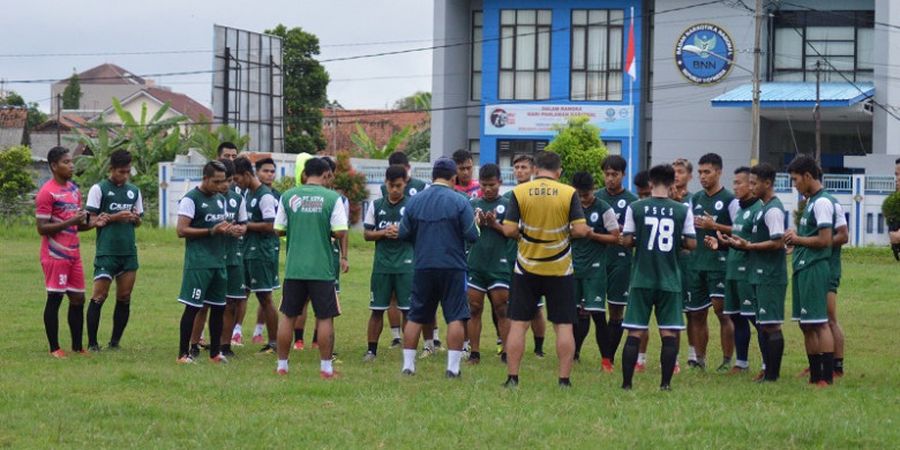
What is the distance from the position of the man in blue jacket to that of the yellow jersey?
0.90m

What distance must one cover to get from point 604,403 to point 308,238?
348 centimetres

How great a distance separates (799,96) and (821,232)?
41.7 m

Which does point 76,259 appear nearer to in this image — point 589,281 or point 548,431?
point 589,281

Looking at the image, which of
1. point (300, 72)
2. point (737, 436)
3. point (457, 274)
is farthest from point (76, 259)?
point (300, 72)

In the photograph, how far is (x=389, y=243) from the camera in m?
15.3

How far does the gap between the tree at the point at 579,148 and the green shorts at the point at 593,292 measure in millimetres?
34883

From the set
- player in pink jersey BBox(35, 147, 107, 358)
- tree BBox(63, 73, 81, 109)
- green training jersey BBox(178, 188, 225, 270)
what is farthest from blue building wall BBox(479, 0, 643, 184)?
tree BBox(63, 73, 81, 109)

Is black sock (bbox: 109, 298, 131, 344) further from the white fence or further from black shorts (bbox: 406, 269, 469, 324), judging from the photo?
the white fence

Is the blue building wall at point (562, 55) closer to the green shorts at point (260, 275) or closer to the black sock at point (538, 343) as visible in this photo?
the black sock at point (538, 343)

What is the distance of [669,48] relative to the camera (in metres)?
57.9

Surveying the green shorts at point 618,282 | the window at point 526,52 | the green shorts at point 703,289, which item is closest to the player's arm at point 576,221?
the green shorts at point 618,282

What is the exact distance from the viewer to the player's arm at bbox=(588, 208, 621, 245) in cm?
1354

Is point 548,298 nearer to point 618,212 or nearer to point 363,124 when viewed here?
point 618,212

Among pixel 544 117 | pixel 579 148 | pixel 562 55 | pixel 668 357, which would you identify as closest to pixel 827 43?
pixel 562 55
